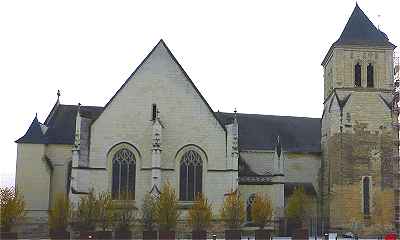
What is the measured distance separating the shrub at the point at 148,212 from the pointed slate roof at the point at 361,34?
2283cm

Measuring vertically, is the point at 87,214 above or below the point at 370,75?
below

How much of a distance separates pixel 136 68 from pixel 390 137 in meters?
24.1

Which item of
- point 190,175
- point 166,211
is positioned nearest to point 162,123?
point 190,175

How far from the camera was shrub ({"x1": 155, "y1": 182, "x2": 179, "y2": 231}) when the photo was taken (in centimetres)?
4419

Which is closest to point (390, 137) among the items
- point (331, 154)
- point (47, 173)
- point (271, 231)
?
point (331, 154)

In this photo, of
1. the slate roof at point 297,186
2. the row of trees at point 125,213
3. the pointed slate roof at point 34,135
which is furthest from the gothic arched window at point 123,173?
the slate roof at point 297,186

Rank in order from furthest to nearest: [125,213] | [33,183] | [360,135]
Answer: [360,135], [33,183], [125,213]

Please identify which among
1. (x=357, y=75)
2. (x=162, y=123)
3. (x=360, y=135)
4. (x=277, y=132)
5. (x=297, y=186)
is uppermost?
(x=357, y=75)

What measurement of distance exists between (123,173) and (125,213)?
3.52 m

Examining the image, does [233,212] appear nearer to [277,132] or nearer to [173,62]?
[173,62]

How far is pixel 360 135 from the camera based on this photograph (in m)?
52.5

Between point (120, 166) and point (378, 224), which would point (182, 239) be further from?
point (378, 224)

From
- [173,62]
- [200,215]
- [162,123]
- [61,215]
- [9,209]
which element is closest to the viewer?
[9,209]

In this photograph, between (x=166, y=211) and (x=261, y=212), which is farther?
(x=261, y=212)
